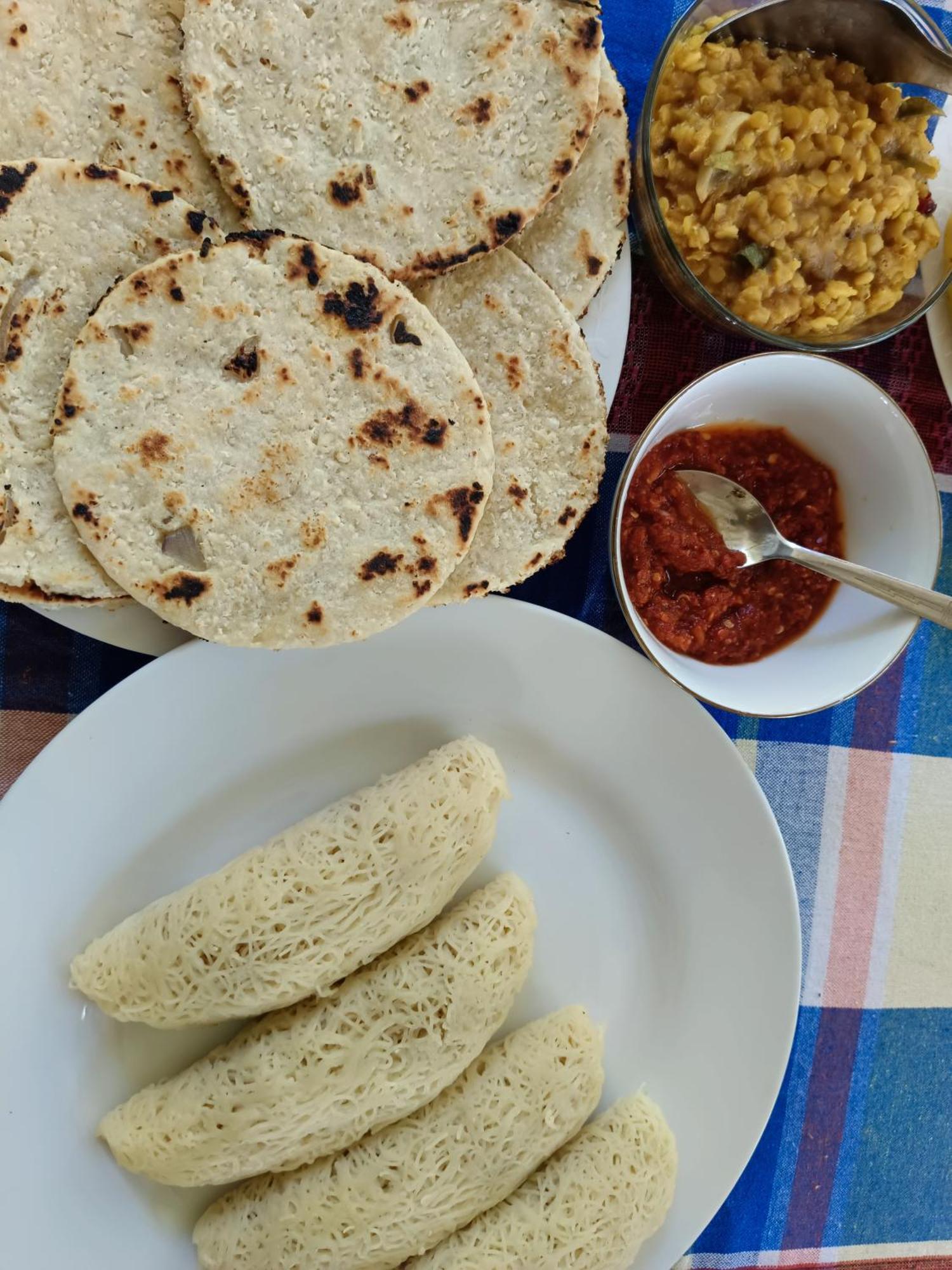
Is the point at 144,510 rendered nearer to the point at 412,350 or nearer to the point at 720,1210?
the point at 412,350

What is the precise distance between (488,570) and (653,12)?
1.15 metres

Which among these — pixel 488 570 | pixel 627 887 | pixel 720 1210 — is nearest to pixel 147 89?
pixel 488 570

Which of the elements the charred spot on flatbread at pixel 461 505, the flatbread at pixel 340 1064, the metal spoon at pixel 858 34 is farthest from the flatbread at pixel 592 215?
the flatbread at pixel 340 1064

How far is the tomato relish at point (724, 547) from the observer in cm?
179

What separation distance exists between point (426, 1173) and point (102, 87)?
1921 mm

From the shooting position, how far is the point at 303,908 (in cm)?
170

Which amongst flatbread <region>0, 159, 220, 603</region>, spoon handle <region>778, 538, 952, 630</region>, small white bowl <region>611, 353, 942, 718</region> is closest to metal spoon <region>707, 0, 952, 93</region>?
small white bowl <region>611, 353, 942, 718</region>

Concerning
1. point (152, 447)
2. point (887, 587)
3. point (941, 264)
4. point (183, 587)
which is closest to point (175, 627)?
point (183, 587)

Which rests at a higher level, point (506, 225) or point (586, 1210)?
point (506, 225)

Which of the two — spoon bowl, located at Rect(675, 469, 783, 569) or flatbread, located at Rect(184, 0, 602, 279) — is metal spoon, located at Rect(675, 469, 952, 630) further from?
flatbread, located at Rect(184, 0, 602, 279)

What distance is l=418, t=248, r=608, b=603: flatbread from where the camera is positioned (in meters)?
1.68

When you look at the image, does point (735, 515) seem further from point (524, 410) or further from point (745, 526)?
point (524, 410)

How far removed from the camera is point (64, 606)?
1.59 metres

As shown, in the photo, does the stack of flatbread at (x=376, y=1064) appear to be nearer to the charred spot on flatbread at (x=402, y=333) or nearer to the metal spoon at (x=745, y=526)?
the metal spoon at (x=745, y=526)
